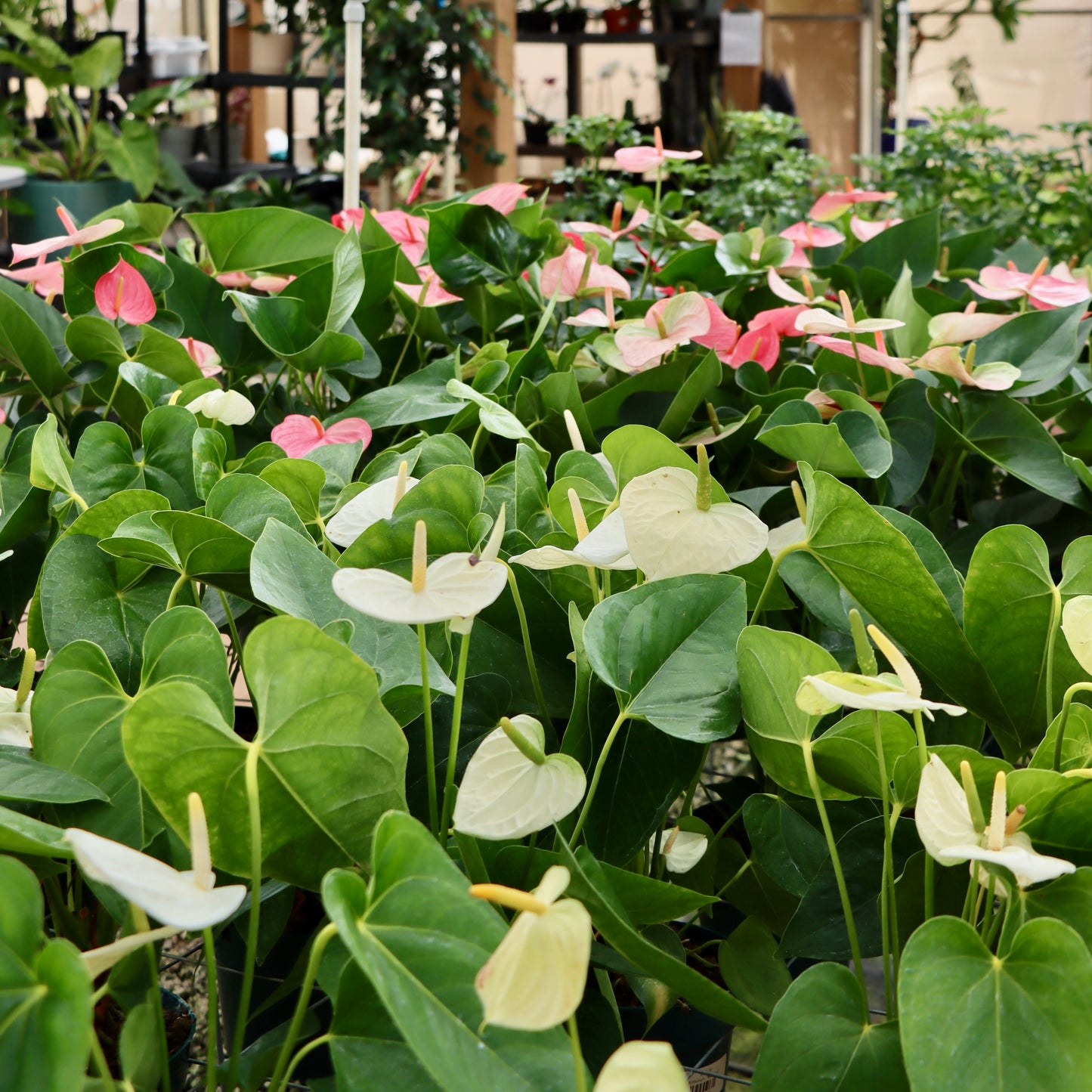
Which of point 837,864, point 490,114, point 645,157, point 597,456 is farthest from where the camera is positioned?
point 490,114

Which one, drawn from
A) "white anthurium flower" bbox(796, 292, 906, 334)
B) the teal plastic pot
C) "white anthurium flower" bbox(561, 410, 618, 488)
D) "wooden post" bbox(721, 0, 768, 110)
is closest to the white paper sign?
"wooden post" bbox(721, 0, 768, 110)

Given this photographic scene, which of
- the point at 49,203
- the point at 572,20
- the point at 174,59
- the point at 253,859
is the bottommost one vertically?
the point at 253,859

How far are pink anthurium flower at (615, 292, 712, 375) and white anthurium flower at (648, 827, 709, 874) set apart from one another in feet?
0.76

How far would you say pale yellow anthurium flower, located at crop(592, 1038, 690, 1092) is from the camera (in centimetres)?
22

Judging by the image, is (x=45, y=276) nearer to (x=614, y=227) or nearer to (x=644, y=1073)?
(x=614, y=227)

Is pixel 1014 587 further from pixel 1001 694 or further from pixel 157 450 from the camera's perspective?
pixel 157 450

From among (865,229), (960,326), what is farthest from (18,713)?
(865,229)

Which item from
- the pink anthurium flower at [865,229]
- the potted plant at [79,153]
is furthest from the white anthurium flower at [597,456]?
the potted plant at [79,153]

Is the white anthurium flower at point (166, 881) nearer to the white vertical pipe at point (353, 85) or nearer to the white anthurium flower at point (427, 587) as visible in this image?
the white anthurium flower at point (427, 587)

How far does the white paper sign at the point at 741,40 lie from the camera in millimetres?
3676

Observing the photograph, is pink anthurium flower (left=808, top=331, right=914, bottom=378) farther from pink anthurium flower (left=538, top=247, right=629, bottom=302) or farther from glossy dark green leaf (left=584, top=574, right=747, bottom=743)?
glossy dark green leaf (left=584, top=574, right=747, bottom=743)

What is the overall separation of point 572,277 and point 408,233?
0.53 feet

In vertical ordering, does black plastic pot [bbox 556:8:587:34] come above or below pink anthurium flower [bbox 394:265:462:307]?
above

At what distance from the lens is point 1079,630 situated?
0.32m
